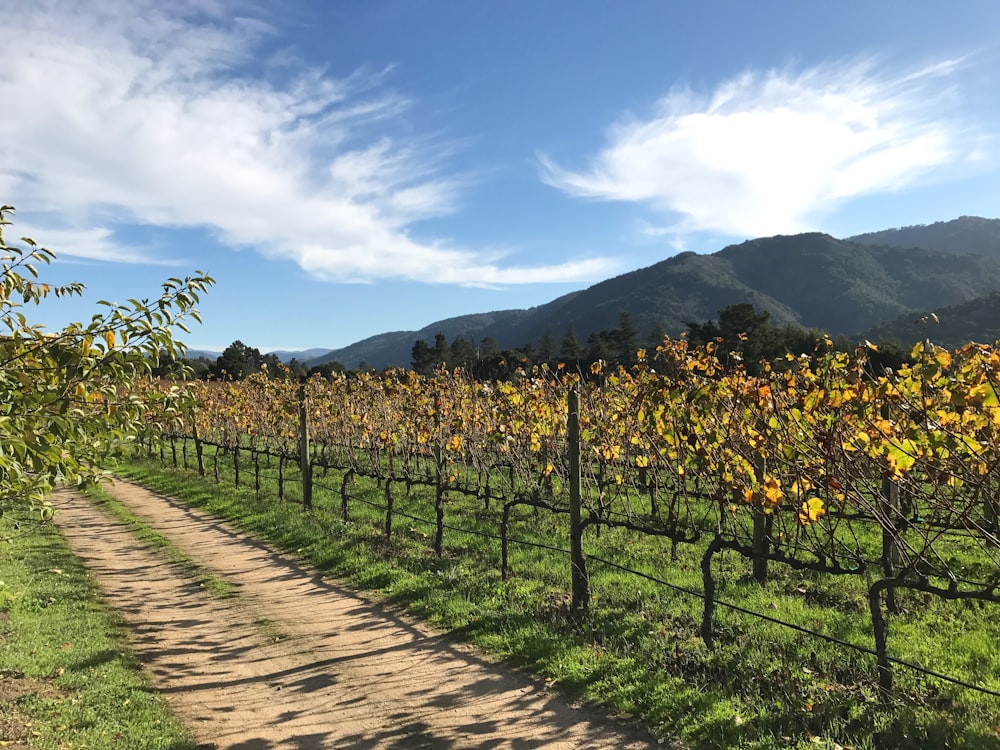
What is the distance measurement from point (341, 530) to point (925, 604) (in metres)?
7.40

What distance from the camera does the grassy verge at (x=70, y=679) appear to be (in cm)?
377

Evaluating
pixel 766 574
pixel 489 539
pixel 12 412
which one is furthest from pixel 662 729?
pixel 489 539

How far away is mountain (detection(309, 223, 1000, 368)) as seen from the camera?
127312 millimetres

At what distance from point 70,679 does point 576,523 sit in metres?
4.40

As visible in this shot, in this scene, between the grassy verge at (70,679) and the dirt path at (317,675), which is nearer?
the grassy verge at (70,679)

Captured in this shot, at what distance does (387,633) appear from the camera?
5.64 meters

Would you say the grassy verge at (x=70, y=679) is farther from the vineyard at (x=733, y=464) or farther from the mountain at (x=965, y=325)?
the mountain at (x=965, y=325)

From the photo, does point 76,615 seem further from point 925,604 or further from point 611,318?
point 611,318

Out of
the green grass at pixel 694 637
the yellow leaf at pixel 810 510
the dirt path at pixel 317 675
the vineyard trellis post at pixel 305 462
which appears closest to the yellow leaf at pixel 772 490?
the yellow leaf at pixel 810 510

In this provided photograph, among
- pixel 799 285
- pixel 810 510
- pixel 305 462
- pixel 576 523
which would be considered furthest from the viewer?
pixel 799 285

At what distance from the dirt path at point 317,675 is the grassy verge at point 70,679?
0.22 metres

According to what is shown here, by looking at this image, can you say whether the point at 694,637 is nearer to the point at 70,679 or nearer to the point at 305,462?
the point at 70,679

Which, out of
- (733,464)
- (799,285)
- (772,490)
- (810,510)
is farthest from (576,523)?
(799,285)

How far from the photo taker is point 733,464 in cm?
530
